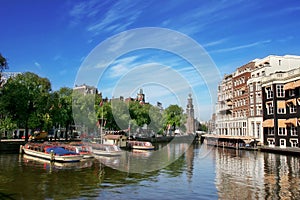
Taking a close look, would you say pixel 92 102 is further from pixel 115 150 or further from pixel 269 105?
pixel 269 105

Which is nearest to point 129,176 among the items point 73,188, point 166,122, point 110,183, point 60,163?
point 110,183

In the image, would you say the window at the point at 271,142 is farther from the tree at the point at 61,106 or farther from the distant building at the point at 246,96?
the tree at the point at 61,106

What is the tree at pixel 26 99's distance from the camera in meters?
65.6

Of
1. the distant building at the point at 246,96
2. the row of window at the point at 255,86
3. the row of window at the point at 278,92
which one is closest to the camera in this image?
the row of window at the point at 278,92

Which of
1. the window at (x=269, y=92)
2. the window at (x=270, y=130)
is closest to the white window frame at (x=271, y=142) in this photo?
the window at (x=270, y=130)

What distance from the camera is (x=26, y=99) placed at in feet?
228

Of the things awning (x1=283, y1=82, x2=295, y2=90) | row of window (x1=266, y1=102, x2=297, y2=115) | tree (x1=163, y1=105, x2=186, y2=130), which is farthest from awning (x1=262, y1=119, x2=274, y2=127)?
tree (x1=163, y1=105, x2=186, y2=130)

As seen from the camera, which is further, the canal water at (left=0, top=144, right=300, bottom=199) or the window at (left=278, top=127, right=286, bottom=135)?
the window at (left=278, top=127, right=286, bottom=135)

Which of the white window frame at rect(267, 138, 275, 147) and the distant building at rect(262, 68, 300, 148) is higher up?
the distant building at rect(262, 68, 300, 148)

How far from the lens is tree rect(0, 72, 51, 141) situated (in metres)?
65.6

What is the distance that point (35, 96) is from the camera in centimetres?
7269

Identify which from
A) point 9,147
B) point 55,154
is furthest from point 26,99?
point 55,154

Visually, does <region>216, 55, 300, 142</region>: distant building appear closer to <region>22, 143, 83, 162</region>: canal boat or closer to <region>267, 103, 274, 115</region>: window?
<region>267, 103, 274, 115</region>: window

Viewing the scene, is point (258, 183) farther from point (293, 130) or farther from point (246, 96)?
point (246, 96)
